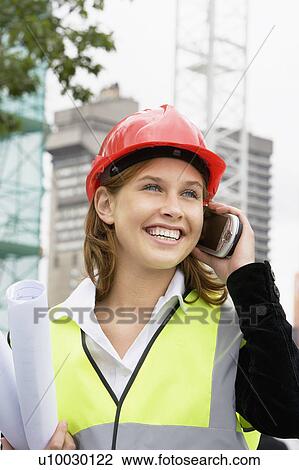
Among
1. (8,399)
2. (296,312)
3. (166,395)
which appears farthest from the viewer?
(296,312)

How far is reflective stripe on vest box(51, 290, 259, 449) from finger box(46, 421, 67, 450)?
0.10 m

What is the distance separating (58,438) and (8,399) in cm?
13

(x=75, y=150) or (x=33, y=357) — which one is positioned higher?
(x=75, y=150)

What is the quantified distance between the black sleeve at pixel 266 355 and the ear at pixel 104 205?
0.35 m

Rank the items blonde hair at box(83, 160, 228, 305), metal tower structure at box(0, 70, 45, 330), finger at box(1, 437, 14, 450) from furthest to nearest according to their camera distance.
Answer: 1. metal tower structure at box(0, 70, 45, 330)
2. blonde hair at box(83, 160, 228, 305)
3. finger at box(1, 437, 14, 450)

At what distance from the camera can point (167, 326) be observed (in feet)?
5.89

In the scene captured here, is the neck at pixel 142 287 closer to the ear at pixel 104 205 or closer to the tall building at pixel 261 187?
the ear at pixel 104 205

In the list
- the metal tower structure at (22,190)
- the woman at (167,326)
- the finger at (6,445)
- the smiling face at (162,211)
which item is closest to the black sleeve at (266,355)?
the woman at (167,326)

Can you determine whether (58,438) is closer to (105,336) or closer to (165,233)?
(105,336)

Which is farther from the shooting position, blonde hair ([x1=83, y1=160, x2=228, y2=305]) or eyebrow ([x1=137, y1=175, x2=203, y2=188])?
blonde hair ([x1=83, y1=160, x2=228, y2=305])

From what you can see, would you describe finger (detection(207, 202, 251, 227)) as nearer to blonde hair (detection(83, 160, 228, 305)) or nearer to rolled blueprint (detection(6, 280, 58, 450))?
blonde hair (detection(83, 160, 228, 305))

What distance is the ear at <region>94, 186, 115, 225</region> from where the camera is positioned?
1.89 meters

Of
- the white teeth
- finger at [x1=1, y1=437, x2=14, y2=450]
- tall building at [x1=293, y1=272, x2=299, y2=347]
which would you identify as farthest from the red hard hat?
finger at [x1=1, y1=437, x2=14, y2=450]

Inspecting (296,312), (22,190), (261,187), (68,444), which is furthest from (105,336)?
(22,190)
